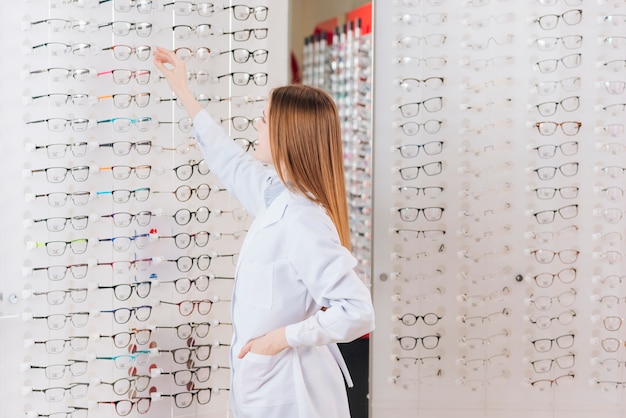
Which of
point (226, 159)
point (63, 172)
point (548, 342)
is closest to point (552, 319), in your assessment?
point (548, 342)

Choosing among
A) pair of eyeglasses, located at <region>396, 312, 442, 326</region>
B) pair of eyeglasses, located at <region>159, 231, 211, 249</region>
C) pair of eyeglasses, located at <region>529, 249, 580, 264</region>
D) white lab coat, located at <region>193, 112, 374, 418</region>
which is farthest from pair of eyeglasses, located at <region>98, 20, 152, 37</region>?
pair of eyeglasses, located at <region>529, 249, 580, 264</region>

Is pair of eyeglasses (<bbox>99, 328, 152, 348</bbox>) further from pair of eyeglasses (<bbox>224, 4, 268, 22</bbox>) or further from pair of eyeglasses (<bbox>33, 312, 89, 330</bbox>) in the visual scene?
pair of eyeglasses (<bbox>224, 4, 268, 22</bbox>)

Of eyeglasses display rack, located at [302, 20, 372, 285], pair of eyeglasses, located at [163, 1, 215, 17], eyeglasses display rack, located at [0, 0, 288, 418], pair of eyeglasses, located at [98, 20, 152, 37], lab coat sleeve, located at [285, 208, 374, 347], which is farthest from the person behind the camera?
eyeglasses display rack, located at [302, 20, 372, 285]

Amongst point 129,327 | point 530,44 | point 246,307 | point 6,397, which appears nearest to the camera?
point 246,307

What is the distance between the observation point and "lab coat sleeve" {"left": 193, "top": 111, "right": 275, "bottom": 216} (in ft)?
8.16

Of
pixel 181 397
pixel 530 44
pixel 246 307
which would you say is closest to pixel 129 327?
pixel 181 397

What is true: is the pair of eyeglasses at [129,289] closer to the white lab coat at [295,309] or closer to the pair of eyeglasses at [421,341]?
the white lab coat at [295,309]

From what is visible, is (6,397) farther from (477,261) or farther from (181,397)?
(477,261)

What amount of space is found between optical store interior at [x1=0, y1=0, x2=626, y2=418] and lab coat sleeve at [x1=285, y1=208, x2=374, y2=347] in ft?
3.03

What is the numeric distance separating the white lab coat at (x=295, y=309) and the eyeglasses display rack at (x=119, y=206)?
706 mm

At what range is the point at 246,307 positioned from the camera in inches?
85.0

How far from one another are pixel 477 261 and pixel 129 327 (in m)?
1.37

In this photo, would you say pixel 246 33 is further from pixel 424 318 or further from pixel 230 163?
pixel 424 318

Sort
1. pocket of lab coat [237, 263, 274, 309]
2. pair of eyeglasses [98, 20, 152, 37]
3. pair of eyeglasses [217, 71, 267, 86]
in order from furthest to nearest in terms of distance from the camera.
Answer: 1. pair of eyeglasses [217, 71, 267, 86]
2. pair of eyeglasses [98, 20, 152, 37]
3. pocket of lab coat [237, 263, 274, 309]
